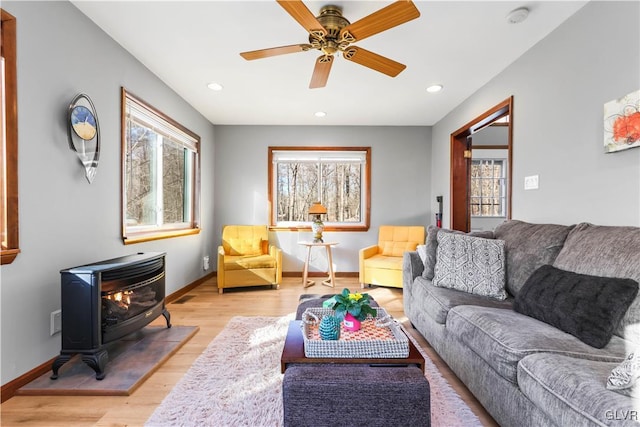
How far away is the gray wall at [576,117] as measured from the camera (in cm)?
176

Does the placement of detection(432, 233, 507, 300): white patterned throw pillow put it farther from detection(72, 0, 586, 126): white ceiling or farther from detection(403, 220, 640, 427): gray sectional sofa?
detection(72, 0, 586, 126): white ceiling

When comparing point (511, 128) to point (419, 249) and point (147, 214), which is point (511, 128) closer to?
point (419, 249)

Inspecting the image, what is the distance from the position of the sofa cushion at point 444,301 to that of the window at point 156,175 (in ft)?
8.69

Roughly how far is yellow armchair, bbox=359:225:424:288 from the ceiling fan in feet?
8.04

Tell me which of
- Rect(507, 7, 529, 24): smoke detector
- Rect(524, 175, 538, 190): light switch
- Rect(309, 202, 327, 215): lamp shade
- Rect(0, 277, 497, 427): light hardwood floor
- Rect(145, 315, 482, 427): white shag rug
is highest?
Rect(507, 7, 529, 24): smoke detector

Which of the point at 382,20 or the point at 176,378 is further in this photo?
the point at 176,378

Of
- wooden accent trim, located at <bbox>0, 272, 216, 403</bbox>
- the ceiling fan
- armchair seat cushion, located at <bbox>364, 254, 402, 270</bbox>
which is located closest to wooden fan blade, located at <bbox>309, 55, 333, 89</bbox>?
the ceiling fan

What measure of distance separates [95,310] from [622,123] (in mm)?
3387

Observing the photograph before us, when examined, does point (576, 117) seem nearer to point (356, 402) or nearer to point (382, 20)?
point (382, 20)

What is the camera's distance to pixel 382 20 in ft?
5.79

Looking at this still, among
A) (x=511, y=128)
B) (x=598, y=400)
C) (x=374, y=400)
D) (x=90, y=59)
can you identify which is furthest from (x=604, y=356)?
(x=90, y=59)

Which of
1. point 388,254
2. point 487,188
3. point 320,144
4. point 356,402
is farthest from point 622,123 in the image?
point 487,188

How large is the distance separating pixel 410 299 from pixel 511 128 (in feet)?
6.22

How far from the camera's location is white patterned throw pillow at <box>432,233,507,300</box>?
216 cm
